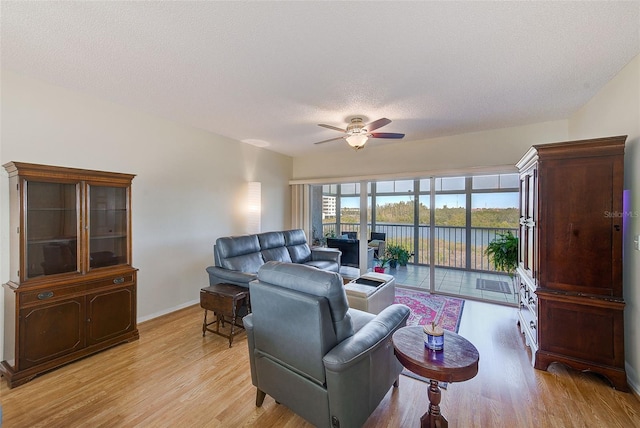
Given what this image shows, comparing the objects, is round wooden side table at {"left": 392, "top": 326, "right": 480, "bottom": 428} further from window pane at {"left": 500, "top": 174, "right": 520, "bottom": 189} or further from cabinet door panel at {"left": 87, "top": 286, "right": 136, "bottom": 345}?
window pane at {"left": 500, "top": 174, "right": 520, "bottom": 189}

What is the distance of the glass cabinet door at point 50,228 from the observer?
7.57 ft

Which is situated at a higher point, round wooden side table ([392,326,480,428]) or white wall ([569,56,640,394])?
white wall ([569,56,640,394])

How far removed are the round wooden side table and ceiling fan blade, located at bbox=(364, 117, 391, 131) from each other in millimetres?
2124

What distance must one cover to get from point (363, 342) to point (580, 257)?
6.90ft

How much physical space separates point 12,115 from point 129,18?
1.76 m

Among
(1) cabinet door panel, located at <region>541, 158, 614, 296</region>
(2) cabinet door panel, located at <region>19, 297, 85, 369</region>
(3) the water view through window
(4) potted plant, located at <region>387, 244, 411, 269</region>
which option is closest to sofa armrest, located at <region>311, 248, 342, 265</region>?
(3) the water view through window

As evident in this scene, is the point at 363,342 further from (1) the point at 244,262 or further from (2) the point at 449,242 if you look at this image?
(2) the point at 449,242

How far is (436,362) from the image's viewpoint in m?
1.53

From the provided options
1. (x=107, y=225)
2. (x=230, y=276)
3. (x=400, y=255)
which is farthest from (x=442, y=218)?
(x=107, y=225)

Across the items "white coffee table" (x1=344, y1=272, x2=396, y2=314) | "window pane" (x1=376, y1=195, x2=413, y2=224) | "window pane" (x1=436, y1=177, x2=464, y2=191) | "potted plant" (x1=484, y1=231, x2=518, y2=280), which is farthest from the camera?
"window pane" (x1=376, y1=195, x2=413, y2=224)

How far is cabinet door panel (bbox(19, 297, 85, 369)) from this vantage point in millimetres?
2191

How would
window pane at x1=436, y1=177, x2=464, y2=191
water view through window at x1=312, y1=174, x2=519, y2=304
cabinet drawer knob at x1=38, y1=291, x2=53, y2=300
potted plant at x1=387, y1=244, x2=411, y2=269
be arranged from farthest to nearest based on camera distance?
potted plant at x1=387, y1=244, x2=411, y2=269 < window pane at x1=436, y1=177, x2=464, y2=191 < water view through window at x1=312, y1=174, x2=519, y2=304 < cabinet drawer knob at x1=38, y1=291, x2=53, y2=300

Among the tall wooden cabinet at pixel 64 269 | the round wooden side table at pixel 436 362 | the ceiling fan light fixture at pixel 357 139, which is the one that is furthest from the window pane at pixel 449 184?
the tall wooden cabinet at pixel 64 269

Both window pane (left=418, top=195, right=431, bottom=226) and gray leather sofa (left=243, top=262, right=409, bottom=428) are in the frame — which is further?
window pane (left=418, top=195, right=431, bottom=226)
